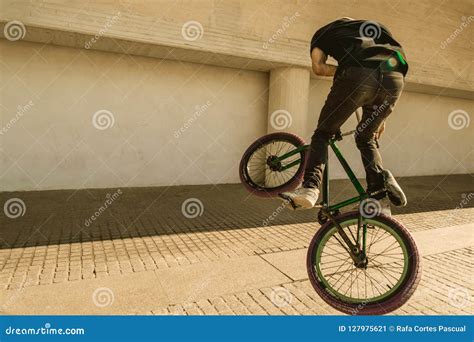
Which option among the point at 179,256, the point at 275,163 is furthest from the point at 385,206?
the point at 179,256

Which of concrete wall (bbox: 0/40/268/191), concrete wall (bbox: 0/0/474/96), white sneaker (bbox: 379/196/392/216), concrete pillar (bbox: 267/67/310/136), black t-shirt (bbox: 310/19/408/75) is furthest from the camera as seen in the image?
concrete pillar (bbox: 267/67/310/136)

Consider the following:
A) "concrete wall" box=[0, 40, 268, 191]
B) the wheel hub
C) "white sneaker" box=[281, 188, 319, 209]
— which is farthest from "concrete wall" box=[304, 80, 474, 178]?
"white sneaker" box=[281, 188, 319, 209]

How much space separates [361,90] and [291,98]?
7747 millimetres

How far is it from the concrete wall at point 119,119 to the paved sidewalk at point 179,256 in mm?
1048

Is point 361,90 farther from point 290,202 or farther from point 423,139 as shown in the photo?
point 423,139

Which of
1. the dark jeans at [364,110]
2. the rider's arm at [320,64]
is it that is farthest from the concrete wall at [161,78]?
the dark jeans at [364,110]

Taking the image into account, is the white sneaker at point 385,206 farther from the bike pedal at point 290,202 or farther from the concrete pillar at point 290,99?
the concrete pillar at point 290,99

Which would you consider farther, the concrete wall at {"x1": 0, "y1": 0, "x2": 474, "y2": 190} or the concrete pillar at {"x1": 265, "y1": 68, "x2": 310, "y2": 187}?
the concrete pillar at {"x1": 265, "y1": 68, "x2": 310, "y2": 187}

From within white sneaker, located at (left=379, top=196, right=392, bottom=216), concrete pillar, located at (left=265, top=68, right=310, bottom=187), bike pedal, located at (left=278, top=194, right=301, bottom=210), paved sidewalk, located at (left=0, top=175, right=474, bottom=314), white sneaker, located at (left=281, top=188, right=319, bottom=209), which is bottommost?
paved sidewalk, located at (left=0, top=175, right=474, bottom=314)

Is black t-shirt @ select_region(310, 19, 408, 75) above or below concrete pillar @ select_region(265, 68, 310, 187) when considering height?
below

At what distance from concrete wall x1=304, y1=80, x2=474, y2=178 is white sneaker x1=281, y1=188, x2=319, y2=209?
10.6 metres

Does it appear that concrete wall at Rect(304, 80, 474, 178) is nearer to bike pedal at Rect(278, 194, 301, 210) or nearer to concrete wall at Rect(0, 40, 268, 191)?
concrete wall at Rect(0, 40, 268, 191)

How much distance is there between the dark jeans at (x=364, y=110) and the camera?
9.43 feet

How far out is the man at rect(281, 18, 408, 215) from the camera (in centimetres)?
288
